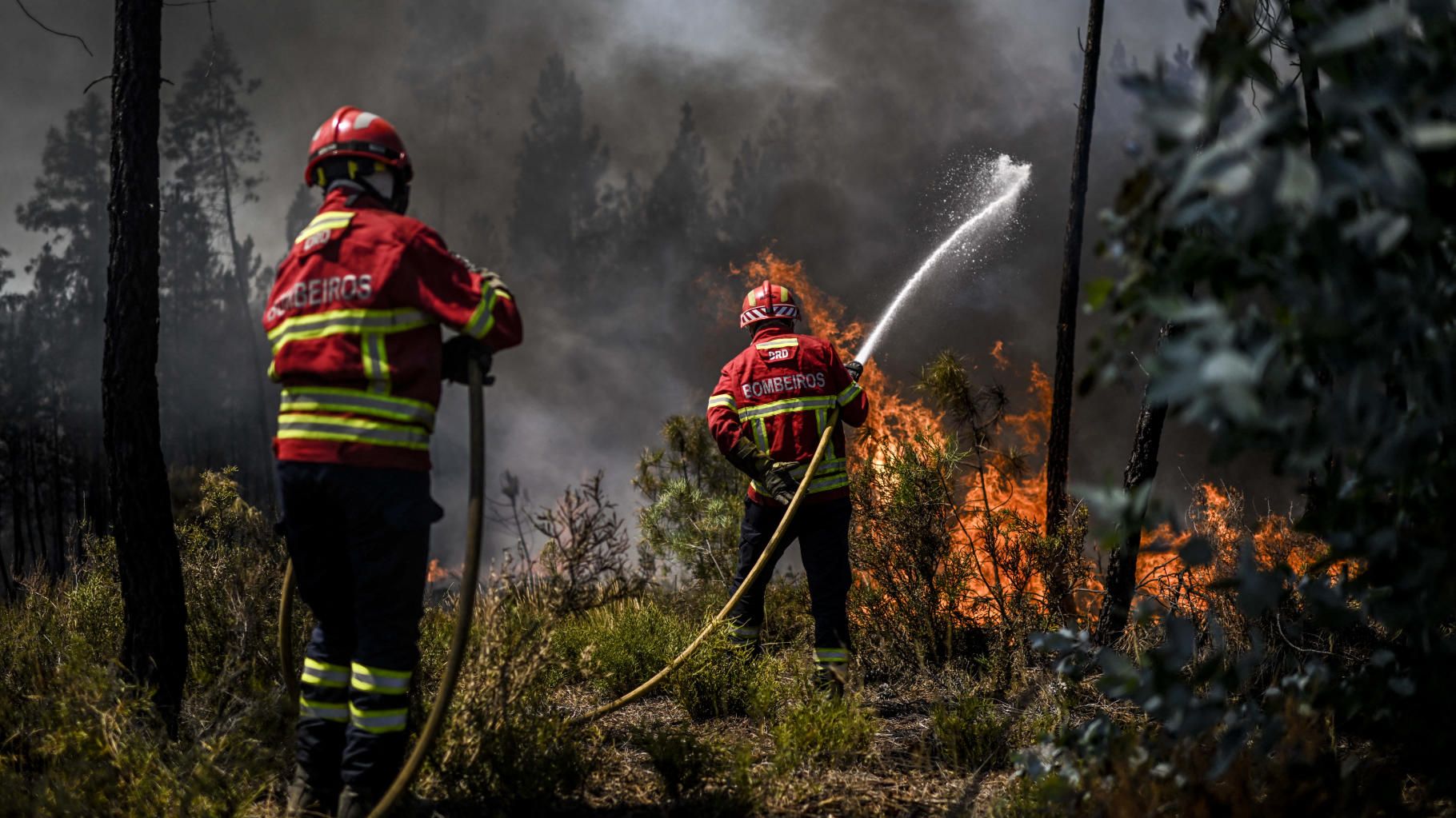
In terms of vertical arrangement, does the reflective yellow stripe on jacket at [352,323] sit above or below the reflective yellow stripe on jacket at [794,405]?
below

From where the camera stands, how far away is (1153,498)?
218 centimetres

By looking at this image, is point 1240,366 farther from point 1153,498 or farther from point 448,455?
point 448,455

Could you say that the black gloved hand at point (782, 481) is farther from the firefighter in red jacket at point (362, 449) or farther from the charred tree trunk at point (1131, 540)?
the firefighter in red jacket at point (362, 449)

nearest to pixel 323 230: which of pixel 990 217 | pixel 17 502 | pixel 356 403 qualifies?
pixel 356 403

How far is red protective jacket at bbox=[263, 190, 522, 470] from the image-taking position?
10.3 feet

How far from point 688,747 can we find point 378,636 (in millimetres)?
1203

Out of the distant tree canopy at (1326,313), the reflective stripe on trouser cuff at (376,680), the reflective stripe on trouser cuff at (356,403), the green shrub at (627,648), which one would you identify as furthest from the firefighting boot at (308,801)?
the distant tree canopy at (1326,313)

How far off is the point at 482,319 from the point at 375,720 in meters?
1.38

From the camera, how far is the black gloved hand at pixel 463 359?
328cm

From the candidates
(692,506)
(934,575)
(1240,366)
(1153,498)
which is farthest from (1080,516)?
(1240,366)

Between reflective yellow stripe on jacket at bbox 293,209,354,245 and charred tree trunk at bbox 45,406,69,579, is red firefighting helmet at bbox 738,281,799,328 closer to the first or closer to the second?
reflective yellow stripe on jacket at bbox 293,209,354,245

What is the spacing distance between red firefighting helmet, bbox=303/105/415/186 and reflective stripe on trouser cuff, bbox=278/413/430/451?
3.06 feet

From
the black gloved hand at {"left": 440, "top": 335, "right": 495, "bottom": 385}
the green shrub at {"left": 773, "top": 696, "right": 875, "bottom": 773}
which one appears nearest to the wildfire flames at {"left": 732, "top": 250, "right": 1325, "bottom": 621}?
the green shrub at {"left": 773, "top": 696, "right": 875, "bottom": 773}

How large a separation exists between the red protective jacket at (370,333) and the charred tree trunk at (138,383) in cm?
148
